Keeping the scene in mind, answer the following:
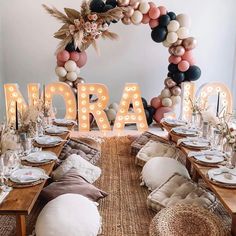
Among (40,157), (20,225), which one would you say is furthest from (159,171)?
(20,225)

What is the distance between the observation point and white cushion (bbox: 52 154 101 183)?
10.1ft

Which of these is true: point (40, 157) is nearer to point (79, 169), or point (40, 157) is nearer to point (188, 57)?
point (79, 169)

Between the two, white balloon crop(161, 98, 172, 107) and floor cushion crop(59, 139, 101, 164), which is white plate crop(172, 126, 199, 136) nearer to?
floor cushion crop(59, 139, 101, 164)

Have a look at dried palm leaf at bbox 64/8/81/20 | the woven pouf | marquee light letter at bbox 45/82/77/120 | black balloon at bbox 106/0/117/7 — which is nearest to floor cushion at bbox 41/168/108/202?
the woven pouf

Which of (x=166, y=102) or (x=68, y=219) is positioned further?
(x=166, y=102)

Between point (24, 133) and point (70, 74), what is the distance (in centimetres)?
279

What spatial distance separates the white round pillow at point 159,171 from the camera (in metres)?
3.06

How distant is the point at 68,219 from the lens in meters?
2.13

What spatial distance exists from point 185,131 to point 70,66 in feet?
8.15

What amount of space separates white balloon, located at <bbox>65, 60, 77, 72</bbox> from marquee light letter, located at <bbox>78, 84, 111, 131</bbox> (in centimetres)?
62

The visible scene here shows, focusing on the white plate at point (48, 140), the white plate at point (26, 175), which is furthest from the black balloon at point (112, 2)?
the white plate at point (26, 175)

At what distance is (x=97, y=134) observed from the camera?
5.01 m

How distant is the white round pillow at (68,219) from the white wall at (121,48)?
4.56 metres

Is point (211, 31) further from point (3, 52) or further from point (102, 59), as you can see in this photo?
point (3, 52)
